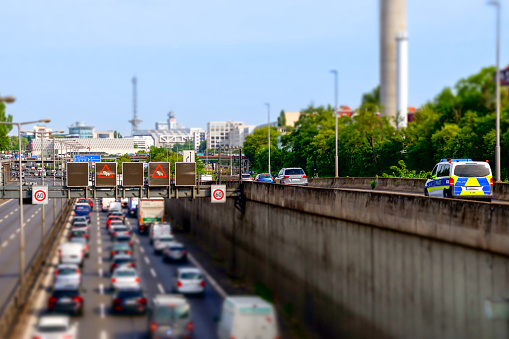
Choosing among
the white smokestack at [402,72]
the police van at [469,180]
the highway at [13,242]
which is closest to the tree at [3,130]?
the highway at [13,242]

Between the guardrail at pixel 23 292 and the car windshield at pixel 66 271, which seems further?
the car windshield at pixel 66 271

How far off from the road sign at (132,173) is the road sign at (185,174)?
2.57 m

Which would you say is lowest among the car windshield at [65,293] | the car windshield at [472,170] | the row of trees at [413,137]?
the car windshield at [65,293]

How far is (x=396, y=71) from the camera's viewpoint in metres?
143

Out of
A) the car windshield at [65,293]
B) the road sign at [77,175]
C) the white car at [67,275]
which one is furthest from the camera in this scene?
the road sign at [77,175]

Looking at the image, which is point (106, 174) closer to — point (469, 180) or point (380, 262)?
point (380, 262)

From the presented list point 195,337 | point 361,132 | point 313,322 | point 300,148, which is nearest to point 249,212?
point 313,322

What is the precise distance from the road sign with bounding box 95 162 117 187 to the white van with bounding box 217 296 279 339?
23840mm

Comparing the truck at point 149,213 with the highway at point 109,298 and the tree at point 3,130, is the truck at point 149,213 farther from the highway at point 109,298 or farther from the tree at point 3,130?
the tree at point 3,130

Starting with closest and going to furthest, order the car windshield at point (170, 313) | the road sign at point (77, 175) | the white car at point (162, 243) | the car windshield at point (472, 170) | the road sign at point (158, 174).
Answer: the car windshield at point (170, 313) → the car windshield at point (472, 170) → the road sign at point (77, 175) → the road sign at point (158, 174) → the white car at point (162, 243)

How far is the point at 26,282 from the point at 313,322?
1614 cm

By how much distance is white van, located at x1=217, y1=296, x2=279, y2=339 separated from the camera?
23047mm

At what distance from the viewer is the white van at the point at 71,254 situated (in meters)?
45.5

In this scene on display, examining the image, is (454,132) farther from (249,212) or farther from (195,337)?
(195,337)
